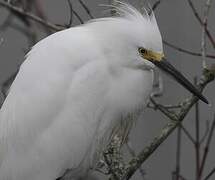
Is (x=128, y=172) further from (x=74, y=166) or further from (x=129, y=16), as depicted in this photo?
(x=129, y=16)

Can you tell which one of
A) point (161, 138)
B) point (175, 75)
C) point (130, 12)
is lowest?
point (161, 138)

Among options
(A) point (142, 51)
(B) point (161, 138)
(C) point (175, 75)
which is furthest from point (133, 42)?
(B) point (161, 138)

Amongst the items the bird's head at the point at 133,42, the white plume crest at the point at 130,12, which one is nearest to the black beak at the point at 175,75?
the bird's head at the point at 133,42

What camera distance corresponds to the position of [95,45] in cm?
189

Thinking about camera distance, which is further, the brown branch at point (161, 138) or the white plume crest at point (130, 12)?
the white plume crest at point (130, 12)

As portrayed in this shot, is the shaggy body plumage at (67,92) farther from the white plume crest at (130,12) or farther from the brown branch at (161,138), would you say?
the brown branch at (161,138)

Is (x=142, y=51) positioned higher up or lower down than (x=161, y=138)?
higher up

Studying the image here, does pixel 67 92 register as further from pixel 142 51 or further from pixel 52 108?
pixel 142 51

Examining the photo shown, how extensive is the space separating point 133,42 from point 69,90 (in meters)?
0.21

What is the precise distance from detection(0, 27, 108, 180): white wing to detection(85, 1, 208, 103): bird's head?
0.14 feet

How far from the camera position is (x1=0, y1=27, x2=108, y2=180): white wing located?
1.87 m

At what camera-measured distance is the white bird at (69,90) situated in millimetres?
1864

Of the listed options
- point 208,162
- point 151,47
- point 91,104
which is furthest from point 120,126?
point 208,162

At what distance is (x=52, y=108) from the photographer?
6.14 feet
